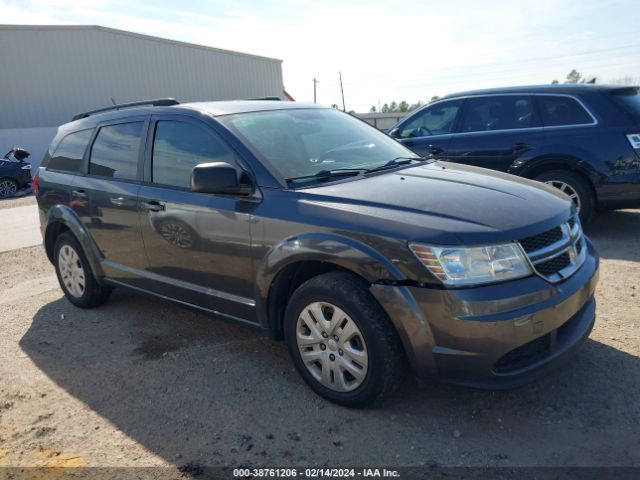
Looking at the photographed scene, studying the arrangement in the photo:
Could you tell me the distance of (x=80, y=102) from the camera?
23.3 meters

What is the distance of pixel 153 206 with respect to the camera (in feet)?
12.9

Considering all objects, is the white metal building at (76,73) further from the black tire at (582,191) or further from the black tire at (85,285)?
the black tire at (582,191)

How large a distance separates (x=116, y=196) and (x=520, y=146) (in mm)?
4819

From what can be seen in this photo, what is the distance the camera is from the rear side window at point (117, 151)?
423cm

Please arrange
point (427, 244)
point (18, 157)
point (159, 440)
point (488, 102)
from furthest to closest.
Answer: point (18, 157) → point (488, 102) → point (159, 440) → point (427, 244)

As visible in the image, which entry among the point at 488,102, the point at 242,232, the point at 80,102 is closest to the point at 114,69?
the point at 80,102

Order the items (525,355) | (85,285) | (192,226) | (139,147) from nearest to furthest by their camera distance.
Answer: (525,355)
(192,226)
(139,147)
(85,285)

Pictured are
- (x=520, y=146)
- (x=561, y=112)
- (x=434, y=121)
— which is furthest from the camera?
(x=434, y=121)

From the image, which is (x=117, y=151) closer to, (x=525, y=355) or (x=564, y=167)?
(x=525, y=355)

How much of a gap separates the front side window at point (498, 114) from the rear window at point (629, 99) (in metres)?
0.90

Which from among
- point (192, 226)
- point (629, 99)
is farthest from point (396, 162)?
point (629, 99)

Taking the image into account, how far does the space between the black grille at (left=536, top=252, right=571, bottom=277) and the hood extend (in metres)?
0.18

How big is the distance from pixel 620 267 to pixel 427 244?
3.54 m

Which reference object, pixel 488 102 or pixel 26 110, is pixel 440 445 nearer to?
pixel 488 102
